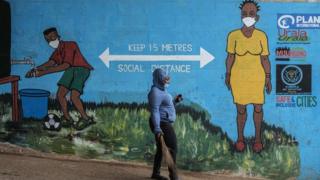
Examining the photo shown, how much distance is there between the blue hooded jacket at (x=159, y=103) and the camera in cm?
766

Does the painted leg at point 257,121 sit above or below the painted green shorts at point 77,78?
below

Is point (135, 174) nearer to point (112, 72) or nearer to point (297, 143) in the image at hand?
point (112, 72)

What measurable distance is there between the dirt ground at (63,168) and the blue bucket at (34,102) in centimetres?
62

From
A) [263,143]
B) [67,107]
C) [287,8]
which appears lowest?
[263,143]

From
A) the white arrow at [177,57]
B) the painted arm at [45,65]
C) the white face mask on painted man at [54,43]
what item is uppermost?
the white face mask on painted man at [54,43]

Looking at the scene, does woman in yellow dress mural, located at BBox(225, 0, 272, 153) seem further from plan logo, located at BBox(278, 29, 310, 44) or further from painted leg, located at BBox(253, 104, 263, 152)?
plan logo, located at BBox(278, 29, 310, 44)

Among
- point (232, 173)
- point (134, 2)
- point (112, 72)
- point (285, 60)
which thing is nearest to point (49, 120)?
point (112, 72)

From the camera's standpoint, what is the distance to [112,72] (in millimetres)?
9398

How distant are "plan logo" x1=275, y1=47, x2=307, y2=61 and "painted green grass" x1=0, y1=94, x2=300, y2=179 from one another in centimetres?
121

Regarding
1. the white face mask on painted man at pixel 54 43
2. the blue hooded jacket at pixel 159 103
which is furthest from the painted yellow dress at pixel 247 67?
the white face mask on painted man at pixel 54 43

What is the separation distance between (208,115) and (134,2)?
2305 millimetres

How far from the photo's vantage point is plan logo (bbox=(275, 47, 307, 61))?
934 cm

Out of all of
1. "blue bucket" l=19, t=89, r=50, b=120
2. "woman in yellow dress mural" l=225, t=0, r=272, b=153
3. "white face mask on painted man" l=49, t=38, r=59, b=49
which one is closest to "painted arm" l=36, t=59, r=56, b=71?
"white face mask on painted man" l=49, t=38, r=59, b=49

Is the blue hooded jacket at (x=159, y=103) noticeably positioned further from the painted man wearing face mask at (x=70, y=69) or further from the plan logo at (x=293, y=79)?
the plan logo at (x=293, y=79)
